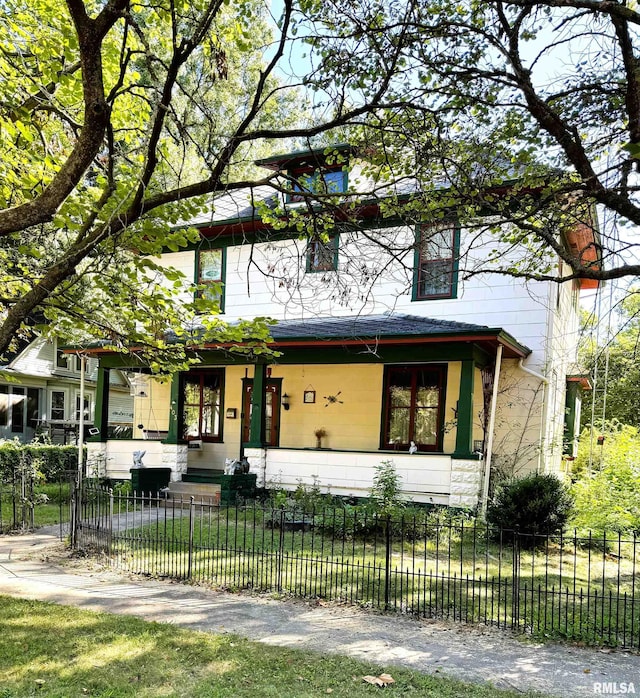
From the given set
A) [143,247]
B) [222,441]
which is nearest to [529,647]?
[143,247]

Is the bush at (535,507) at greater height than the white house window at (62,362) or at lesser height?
lesser

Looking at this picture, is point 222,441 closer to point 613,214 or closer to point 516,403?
point 516,403

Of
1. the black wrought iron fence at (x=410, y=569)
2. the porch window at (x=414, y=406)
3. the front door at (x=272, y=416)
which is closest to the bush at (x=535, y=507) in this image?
the black wrought iron fence at (x=410, y=569)

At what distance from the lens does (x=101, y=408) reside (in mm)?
14703

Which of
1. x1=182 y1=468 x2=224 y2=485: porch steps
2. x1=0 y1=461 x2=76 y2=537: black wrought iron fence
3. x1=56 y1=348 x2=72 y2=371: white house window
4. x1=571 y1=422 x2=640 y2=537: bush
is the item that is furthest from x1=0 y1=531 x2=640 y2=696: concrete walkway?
x1=56 y1=348 x2=72 y2=371: white house window

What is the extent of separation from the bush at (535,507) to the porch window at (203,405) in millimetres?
8585

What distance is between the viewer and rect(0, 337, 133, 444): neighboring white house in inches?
987

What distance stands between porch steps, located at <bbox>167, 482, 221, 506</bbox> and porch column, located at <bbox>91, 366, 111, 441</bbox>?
2.53 metres

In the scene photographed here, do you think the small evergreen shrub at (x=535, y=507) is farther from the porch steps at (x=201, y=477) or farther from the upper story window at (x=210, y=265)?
the upper story window at (x=210, y=265)

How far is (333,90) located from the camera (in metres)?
5.96

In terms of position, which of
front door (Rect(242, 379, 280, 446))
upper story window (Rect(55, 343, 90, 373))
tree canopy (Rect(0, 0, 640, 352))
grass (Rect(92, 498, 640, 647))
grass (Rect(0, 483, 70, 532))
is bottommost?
grass (Rect(0, 483, 70, 532))

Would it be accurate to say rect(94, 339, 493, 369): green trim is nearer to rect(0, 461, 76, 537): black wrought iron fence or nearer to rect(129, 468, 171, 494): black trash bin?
rect(129, 468, 171, 494): black trash bin

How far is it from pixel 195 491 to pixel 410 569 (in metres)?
6.65

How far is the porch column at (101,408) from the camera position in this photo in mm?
14464
